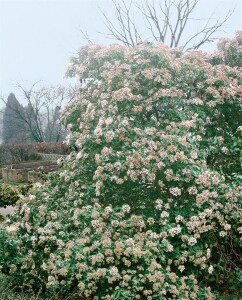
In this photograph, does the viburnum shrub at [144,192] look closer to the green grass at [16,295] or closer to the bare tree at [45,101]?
the green grass at [16,295]

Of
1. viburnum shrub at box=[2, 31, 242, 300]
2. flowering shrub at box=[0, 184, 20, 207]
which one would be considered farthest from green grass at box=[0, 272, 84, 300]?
flowering shrub at box=[0, 184, 20, 207]

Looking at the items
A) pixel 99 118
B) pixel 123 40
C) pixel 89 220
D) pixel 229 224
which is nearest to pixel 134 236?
pixel 89 220

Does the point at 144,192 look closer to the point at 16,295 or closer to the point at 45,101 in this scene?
the point at 16,295

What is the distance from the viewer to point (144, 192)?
17.1ft

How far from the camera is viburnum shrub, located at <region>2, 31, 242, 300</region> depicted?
4.32 m

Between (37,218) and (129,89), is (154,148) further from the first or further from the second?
(37,218)

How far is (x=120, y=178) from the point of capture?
4.88 m

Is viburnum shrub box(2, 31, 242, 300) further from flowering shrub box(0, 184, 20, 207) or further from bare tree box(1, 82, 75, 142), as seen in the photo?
bare tree box(1, 82, 75, 142)

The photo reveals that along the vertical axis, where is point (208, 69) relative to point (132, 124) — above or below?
above

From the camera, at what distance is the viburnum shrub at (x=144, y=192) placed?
432cm

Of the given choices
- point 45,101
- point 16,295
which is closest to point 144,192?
point 16,295

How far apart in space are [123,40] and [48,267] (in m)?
15.8

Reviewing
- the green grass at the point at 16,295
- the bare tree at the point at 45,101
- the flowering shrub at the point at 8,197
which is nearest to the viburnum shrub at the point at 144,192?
the green grass at the point at 16,295

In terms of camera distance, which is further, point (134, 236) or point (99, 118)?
point (99, 118)
